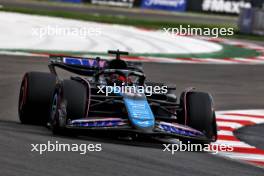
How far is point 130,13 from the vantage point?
42.3m

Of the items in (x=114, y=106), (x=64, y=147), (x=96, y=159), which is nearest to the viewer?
(x=96, y=159)

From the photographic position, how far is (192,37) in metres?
31.0

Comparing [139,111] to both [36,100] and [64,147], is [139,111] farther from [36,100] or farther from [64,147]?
[36,100]

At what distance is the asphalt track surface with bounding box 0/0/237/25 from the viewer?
1610 inches

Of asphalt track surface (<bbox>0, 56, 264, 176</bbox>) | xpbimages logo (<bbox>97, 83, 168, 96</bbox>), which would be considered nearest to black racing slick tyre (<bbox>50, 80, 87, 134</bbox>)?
asphalt track surface (<bbox>0, 56, 264, 176</bbox>)

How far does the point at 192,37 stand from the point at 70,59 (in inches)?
732

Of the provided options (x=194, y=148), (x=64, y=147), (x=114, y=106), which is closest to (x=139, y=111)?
(x=194, y=148)

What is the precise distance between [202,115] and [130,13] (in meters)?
31.7

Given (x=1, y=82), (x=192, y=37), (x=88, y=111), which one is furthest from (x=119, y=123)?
(x=192, y=37)

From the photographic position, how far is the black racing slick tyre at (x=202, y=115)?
10.8 metres

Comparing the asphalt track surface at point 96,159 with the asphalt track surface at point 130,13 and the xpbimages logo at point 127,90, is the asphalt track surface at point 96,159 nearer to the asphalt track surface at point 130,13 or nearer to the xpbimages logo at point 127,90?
the xpbimages logo at point 127,90

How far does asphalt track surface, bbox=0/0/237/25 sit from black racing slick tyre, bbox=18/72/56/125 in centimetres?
2819

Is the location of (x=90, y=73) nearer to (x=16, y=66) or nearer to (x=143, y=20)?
(x=16, y=66)

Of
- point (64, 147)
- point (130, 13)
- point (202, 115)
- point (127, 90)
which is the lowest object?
point (130, 13)
